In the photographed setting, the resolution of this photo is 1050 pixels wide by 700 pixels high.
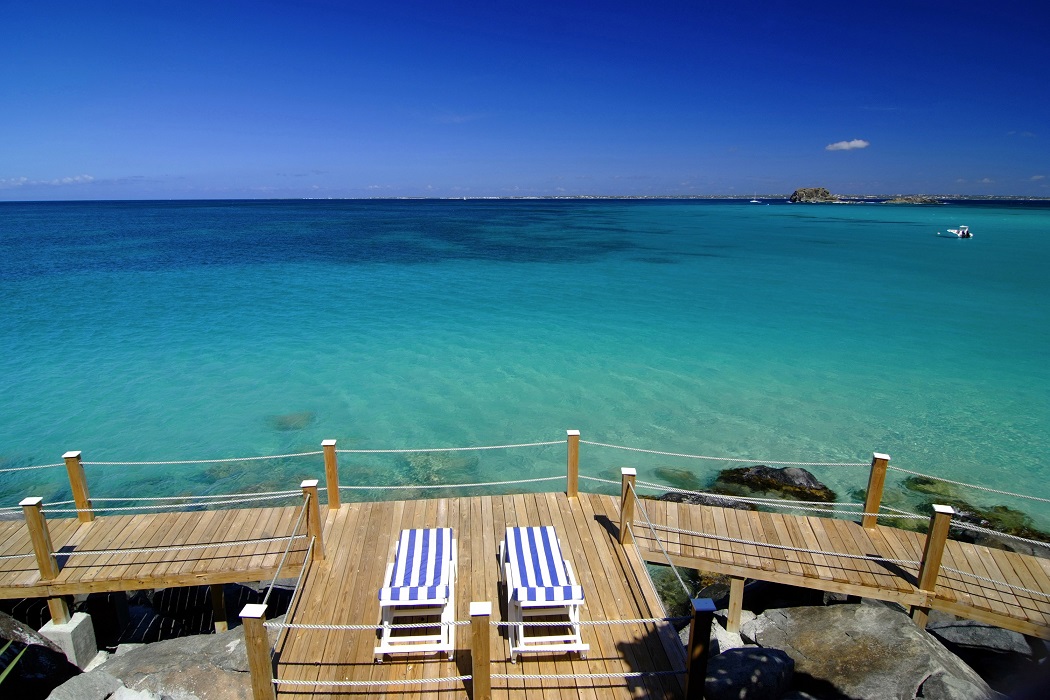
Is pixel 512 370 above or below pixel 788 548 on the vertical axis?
below

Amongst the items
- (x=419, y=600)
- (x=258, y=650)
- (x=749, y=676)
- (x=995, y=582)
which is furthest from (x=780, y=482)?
(x=258, y=650)

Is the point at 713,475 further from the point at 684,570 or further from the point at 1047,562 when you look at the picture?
the point at 1047,562

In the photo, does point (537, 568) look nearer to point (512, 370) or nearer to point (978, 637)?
point (978, 637)

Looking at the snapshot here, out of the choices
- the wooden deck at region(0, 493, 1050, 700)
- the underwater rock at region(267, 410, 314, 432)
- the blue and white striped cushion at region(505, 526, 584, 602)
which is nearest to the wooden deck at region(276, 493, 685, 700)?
the wooden deck at region(0, 493, 1050, 700)

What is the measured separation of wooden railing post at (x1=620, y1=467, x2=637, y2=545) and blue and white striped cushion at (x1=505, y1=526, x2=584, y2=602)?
1068 millimetres

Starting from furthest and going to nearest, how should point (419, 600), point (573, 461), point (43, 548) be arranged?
point (573, 461), point (43, 548), point (419, 600)

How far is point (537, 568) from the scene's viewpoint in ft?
21.0

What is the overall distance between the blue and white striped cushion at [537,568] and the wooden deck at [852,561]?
1.88 m

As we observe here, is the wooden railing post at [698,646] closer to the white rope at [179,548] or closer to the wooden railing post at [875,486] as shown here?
the wooden railing post at [875,486]

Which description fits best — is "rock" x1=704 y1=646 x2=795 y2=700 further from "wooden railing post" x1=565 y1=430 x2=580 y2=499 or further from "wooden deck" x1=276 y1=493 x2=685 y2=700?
"wooden railing post" x1=565 y1=430 x2=580 y2=499

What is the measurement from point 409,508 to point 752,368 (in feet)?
49.6

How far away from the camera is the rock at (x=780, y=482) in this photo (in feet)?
39.6

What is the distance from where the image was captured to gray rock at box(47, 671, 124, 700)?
20.2ft

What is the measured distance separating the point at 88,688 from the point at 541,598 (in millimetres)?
4984
